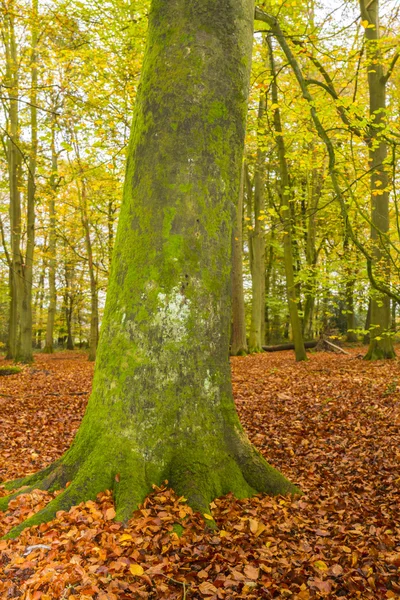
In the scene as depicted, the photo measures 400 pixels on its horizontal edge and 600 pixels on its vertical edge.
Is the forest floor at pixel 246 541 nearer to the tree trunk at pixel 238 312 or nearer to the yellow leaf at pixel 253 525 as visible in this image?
the yellow leaf at pixel 253 525

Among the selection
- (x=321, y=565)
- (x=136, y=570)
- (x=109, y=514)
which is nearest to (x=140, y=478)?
(x=109, y=514)

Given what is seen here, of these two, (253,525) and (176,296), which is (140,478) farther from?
(176,296)

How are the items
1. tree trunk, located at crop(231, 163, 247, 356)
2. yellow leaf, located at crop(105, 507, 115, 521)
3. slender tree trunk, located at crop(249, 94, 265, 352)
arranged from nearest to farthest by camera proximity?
yellow leaf, located at crop(105, 507, 115, 521) → tree trunk, located at crop(231, 163, 247, 356) → slender tree trunk, located at crop(249, 94, 265, 352)

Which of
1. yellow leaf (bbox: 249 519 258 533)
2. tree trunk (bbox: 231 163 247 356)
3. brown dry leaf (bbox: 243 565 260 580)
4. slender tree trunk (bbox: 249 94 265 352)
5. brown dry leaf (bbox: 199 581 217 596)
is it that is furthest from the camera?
slender tree trunk (bbox: 249 94 265 352)

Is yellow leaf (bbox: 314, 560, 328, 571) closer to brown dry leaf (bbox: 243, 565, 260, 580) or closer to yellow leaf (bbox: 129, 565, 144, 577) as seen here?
brown dry leaf (bbox: 243, 565, 260, 580)

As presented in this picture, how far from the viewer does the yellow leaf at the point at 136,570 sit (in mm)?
2442

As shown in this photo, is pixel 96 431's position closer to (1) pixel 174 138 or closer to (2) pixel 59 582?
(2) pixel 59 582

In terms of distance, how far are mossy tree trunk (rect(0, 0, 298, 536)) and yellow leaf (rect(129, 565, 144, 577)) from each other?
0.45 metres

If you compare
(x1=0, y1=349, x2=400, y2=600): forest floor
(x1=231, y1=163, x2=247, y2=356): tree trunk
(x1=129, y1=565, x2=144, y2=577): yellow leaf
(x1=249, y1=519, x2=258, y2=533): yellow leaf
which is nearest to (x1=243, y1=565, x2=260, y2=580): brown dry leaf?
(x1=0, y1=349, x2=400, y2=600): forest floor

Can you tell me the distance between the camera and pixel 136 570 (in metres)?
2.46

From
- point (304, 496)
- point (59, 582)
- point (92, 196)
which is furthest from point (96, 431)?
point (92, 196)

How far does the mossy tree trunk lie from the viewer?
3131mm

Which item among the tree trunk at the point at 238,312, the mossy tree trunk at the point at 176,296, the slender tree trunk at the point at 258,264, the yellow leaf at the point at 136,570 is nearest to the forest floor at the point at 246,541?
the yellow leaf at the point at 136,570

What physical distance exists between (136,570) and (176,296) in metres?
1.72
